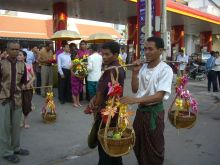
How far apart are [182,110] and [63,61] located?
18.8ft

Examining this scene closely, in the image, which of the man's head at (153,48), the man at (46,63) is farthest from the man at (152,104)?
the man at (46,63)

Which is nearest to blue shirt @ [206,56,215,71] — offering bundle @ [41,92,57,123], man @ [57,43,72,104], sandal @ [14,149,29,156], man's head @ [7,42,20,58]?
man @ [57,43,72,104]

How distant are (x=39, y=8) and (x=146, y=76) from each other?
16.8 m

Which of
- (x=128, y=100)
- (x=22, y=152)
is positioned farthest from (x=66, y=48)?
(x=128, y=100)

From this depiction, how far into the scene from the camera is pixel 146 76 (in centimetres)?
378

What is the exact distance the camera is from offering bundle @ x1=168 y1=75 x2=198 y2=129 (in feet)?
16.1

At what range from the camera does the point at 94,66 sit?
31.6ft

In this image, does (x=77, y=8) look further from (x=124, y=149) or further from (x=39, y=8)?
(x=124, y=149)

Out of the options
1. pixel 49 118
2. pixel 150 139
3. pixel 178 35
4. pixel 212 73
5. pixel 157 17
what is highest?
pixel 178 35

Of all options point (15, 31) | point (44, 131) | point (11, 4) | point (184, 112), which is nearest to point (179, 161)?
point (184, 112)

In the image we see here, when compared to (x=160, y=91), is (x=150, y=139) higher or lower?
lower

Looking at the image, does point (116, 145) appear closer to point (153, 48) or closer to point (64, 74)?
point (153, 48)

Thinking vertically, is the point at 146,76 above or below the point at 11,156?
above

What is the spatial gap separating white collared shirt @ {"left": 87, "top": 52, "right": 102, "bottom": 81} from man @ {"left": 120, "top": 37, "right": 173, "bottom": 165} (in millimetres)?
5798
